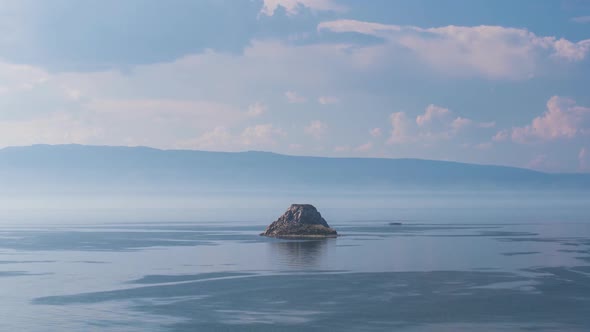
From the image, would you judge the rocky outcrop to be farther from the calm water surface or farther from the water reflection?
the calm water surface

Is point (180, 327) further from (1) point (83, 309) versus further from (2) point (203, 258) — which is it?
(2) point (203, 258)

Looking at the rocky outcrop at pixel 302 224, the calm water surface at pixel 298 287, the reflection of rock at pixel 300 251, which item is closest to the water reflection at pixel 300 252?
the reflection of rock at pixel 300 251

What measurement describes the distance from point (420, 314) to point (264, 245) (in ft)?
236

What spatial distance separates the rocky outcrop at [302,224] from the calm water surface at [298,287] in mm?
11541

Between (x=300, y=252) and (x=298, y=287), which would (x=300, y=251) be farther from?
(x=298, y=287)

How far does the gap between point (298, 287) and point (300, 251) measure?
3876 centimetres

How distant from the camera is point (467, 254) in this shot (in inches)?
4562

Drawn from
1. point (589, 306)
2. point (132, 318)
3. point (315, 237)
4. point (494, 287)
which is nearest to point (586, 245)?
point (315, 237)

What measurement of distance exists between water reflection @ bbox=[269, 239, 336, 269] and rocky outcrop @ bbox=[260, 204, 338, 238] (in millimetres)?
5289

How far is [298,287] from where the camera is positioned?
79.0 metres

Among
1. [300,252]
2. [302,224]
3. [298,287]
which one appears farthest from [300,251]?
[298,287]

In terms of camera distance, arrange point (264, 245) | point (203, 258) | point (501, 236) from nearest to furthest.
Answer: point (203, 258)
point (264, 245)
point (501, 236)

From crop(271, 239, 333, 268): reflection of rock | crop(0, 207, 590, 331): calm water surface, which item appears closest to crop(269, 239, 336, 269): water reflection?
crop(271, 239, 333, 268): reflection of rock

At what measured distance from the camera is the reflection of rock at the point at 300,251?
102 meters
